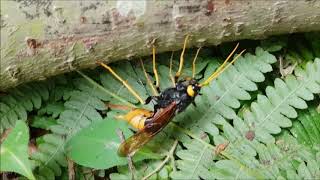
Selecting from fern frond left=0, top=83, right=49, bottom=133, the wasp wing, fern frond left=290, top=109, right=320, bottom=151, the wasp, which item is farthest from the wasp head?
fern frond left=0, top=83, right=49, bottom=133

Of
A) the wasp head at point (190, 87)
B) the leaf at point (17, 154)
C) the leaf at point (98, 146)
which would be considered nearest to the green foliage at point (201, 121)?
the leaf at point (98, 146)

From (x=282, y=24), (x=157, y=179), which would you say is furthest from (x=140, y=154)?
(x=282, y=24)

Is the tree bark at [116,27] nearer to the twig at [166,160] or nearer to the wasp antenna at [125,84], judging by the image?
the wasp antenna at [125,84]

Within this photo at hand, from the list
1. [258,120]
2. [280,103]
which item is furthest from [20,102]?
[280,103]

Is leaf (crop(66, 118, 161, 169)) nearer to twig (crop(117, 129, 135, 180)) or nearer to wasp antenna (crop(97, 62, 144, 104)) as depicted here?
twig (crop(117, 129, 135, 180))

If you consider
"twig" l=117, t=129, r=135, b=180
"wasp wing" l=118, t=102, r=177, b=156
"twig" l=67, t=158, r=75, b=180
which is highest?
"wasp wing" l=118, t=102, r=177, b=156

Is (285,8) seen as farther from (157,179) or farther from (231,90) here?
(157,179)
